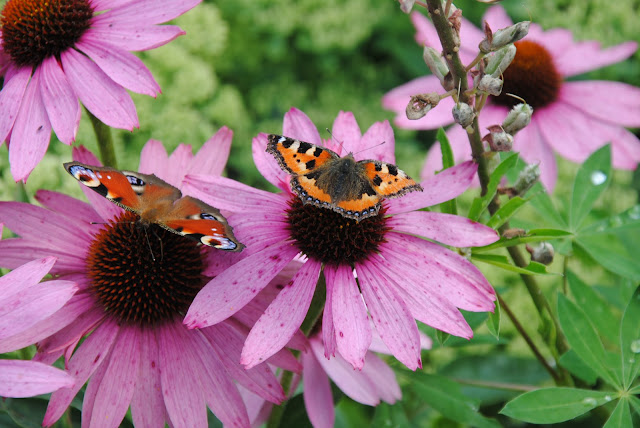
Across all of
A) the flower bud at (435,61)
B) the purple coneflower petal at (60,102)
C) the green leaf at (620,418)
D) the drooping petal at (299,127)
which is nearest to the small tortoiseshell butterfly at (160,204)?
the purple coneflower petal at (60,102)

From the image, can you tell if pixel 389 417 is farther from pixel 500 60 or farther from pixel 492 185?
pixel 500 60

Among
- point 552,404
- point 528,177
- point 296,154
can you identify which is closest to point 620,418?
point 552,404

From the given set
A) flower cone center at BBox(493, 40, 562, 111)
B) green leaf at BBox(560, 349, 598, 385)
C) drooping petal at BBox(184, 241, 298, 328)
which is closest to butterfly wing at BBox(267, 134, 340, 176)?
drooping petal at BBox(184, 241, 298, 328)

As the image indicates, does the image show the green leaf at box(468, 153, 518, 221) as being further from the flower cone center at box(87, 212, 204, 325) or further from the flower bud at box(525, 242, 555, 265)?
the flower cone center at box(87, 212, 204, 325)

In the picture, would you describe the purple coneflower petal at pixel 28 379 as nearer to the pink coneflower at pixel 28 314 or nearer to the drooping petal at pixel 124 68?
the pink coneflower at pixel 28 314

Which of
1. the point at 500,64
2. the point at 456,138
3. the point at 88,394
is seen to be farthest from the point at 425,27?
the point at 88,394

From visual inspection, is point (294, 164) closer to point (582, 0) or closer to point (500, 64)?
point (500, 64)
